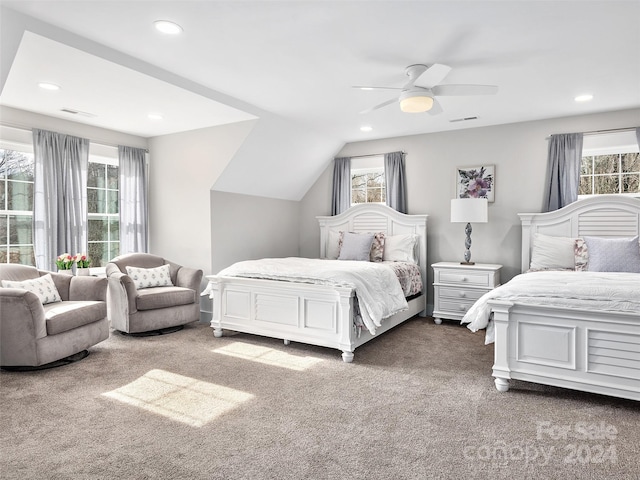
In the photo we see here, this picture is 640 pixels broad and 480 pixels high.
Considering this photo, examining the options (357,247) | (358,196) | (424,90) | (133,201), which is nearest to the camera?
(424,90)

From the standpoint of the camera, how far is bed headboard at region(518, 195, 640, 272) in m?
4.50

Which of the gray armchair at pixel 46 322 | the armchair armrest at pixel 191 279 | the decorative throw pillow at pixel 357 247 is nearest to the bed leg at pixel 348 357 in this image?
the decorative throw pillow at pixel 357 247

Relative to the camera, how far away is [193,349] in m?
4.00

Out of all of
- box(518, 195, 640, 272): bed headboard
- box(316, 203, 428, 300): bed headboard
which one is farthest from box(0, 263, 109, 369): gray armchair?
box(518, 195, 640, 272): bed headboard

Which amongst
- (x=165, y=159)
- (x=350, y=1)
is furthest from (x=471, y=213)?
(x=165, y=159)

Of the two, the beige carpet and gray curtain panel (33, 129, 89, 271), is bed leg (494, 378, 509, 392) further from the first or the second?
gray curtain panel (33, 129, 89, 271)

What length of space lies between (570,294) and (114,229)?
5186mm

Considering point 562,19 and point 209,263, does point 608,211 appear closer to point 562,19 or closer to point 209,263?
point 562,19

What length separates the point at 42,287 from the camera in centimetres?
378

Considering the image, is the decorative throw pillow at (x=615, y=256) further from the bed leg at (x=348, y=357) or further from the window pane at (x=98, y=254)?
the window pane at (x=98, y=254)

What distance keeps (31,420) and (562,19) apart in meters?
4.10

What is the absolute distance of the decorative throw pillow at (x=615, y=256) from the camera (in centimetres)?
388

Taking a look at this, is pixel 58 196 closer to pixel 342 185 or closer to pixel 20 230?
pixel 20 230

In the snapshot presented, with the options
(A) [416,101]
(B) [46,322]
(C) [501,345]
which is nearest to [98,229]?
(B) [46,322]
